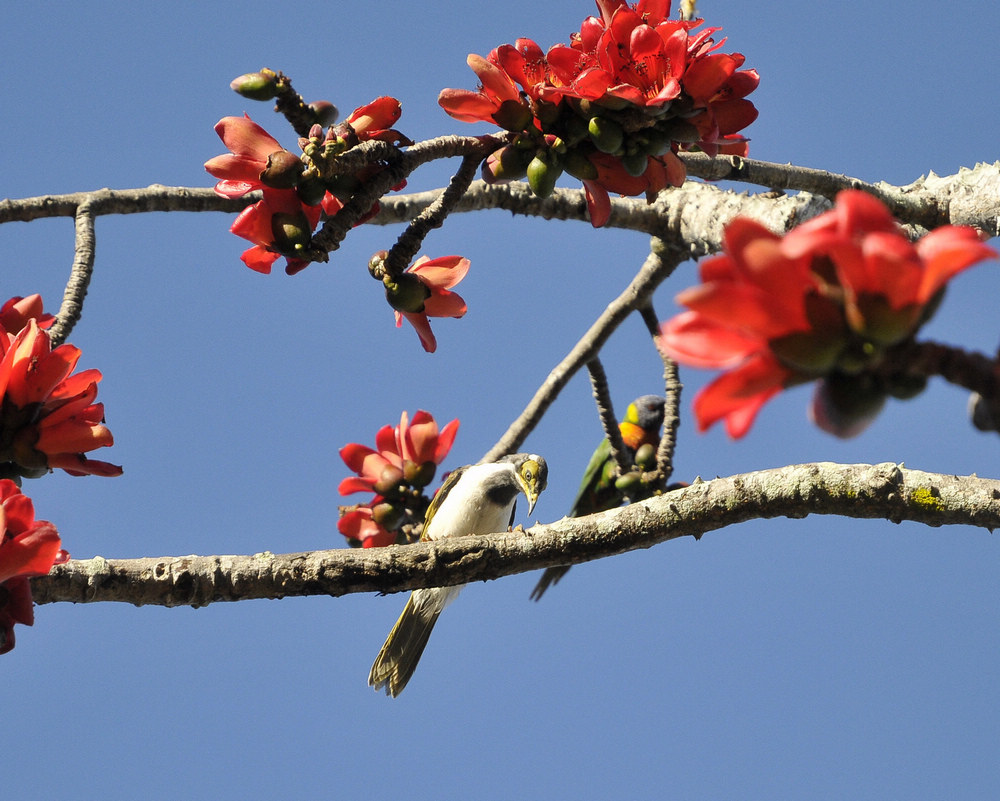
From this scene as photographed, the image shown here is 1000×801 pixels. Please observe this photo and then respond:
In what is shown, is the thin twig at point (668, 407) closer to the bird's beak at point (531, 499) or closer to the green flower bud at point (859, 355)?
the bird's beak at point (531, 499)

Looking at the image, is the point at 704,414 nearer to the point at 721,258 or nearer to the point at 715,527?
the point at 721,258

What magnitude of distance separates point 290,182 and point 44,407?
833mm

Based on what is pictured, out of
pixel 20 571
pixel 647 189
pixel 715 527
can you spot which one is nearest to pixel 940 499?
pixel 715 527

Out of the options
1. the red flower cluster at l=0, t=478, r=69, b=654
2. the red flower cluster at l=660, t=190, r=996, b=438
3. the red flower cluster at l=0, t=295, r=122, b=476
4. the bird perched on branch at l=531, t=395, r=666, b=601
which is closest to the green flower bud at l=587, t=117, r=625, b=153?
the red flower cluster at l=660, t=190, r=996, b=438

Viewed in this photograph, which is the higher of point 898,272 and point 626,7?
point 626,7

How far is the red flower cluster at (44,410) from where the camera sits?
207 centimetres

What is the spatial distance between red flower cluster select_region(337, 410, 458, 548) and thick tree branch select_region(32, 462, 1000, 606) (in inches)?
79.3

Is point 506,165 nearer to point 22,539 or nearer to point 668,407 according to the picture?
point 22,539

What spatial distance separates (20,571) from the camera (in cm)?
176

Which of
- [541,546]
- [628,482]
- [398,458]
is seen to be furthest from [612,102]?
[628,482]

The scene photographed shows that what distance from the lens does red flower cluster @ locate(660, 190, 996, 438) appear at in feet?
3.02

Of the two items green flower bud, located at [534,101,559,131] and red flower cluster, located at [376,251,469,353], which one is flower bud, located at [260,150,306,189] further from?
green flower bud, located at [534,101,559,131]

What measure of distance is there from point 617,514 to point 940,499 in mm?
824

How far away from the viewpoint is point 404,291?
7.23 feet
